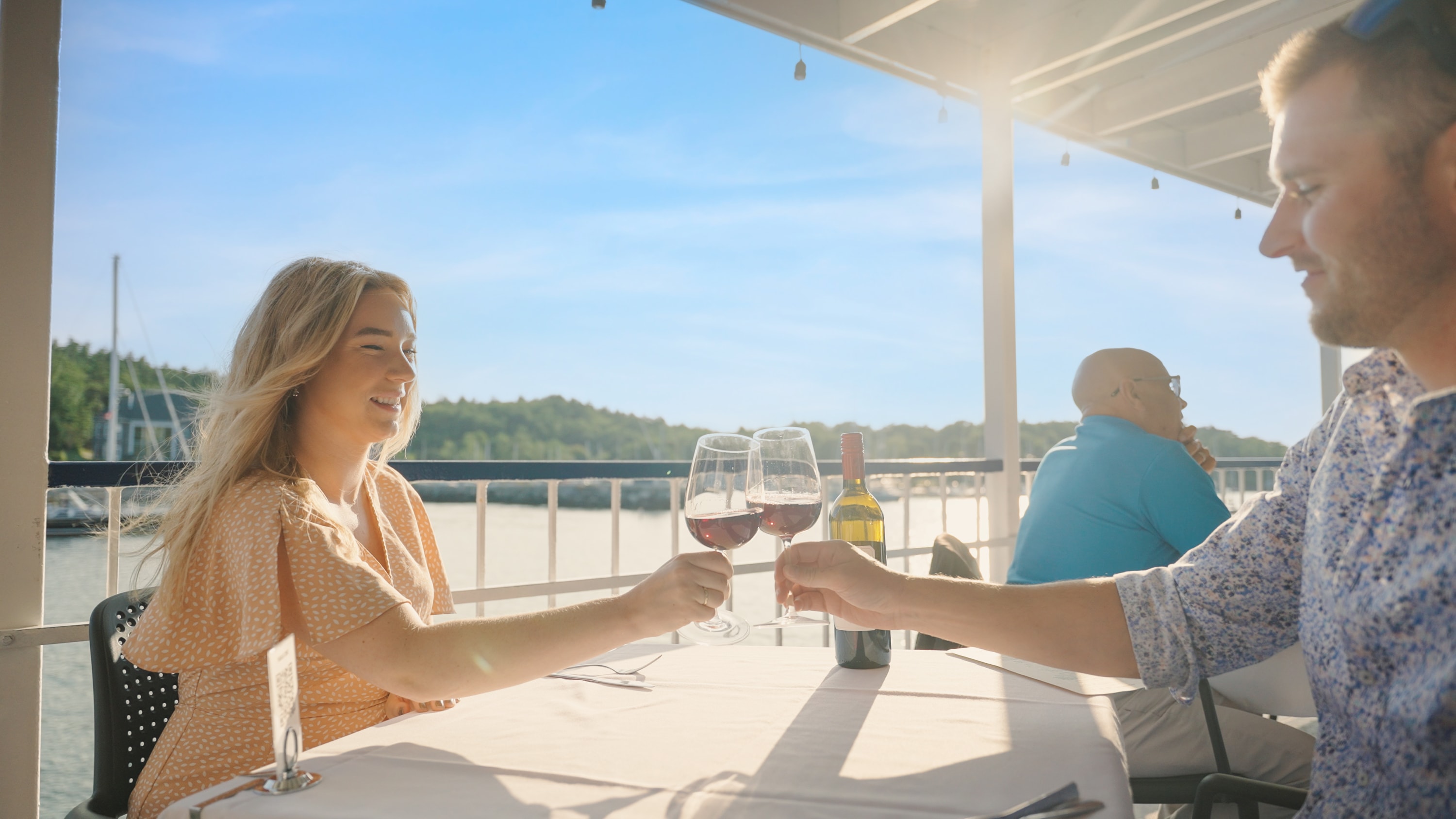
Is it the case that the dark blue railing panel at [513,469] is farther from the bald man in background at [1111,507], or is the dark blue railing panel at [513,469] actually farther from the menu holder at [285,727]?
the menu holder at [285,727]

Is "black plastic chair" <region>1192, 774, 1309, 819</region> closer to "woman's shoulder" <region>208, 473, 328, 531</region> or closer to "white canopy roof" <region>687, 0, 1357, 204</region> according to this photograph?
"woman's shoulder" <region>208, 473, 328, 531</region>

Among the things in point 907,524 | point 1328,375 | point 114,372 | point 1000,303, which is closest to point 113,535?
point 907,524

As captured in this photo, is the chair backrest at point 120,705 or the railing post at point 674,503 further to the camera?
the railing post at point 674,503

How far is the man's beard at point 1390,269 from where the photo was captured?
777 millimetres

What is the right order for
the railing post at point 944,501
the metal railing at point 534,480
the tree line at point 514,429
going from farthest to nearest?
the tree line at point 514,429 < the railing post at point 944,501 < the metal railing at point 534,480

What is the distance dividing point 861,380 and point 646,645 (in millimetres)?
36758

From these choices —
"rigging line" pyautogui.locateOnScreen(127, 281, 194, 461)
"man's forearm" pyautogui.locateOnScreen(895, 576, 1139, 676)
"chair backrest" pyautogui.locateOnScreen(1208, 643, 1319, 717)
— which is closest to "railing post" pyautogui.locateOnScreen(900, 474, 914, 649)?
"chair backrest" pyautogui.locateOnScreen(1208, 643, 1319, 717)

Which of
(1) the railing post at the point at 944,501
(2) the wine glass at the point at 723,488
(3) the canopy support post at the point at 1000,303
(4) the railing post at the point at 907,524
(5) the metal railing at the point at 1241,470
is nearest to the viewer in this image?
(2) the wine glass at the point at 723,488

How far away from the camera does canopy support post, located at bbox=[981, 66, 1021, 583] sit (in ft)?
14.1

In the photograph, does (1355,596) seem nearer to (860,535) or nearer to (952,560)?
(860,535)

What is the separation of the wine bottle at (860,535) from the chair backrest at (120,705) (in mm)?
1081

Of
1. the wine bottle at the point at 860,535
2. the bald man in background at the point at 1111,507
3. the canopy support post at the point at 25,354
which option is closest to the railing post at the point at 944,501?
the bald man in background at the point at 1111,507

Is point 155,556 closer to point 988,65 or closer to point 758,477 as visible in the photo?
point 758,477

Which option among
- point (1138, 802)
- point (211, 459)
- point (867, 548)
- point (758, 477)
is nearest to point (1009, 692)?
point (867, 548)
